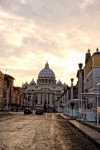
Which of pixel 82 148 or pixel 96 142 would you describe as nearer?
pixel 82 148

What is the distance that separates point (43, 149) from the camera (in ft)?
45.9

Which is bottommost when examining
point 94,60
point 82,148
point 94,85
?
point 82,148

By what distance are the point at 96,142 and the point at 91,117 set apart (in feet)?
81.2

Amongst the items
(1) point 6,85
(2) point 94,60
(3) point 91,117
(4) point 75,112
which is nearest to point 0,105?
(1) point 6,85

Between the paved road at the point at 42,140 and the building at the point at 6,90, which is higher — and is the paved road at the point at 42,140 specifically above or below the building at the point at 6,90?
below

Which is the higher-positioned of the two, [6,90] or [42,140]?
[6,90]

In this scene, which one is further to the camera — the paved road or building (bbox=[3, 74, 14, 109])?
building (bbox=[3, 74, 14, 109])

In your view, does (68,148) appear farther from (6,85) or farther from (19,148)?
(6,85)

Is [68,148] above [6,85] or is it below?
below

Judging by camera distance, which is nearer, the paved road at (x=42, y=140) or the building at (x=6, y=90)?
the paved road at (x=42, y=140)

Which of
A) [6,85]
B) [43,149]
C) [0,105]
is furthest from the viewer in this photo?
[6,85]

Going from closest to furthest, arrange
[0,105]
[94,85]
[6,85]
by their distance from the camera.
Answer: [94,85] < [0,105] < [6,85]

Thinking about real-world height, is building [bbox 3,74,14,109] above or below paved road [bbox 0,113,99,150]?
above

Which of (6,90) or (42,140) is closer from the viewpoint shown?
(42,140)
